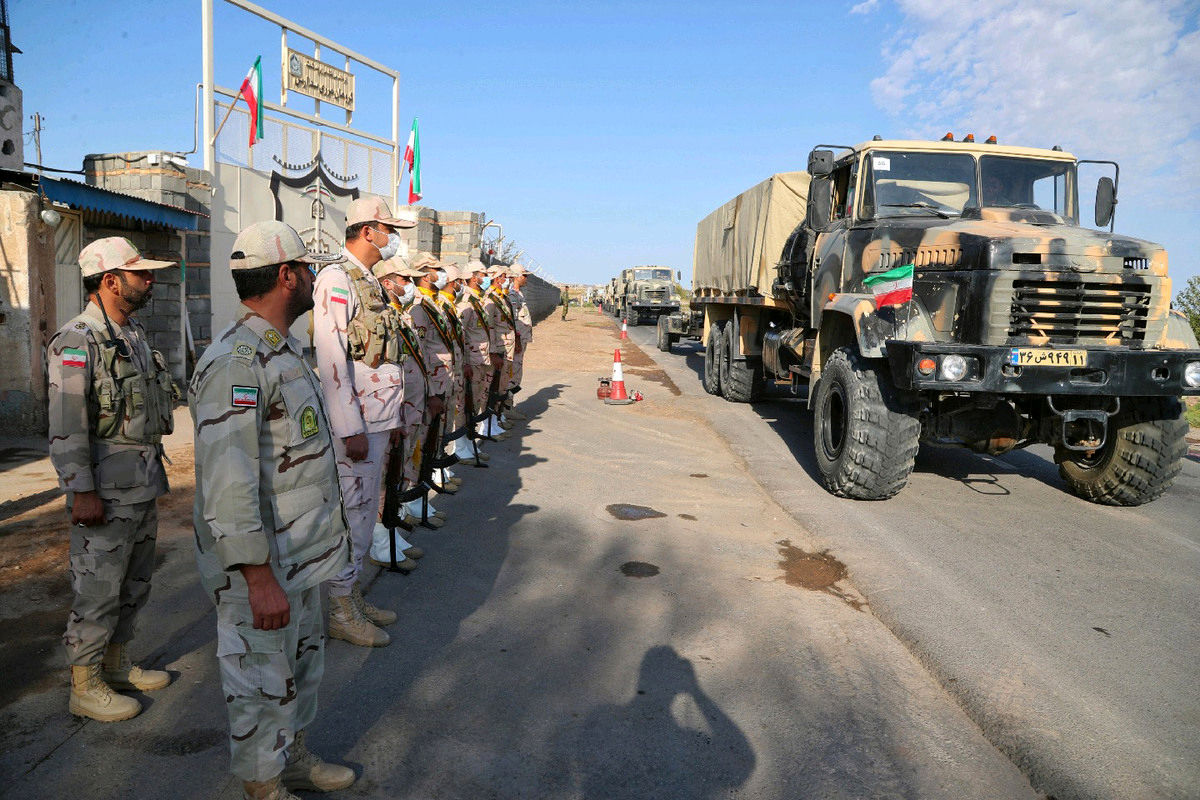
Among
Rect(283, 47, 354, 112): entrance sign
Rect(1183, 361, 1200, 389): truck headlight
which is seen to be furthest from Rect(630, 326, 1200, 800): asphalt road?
Rect(283, 47, 354, 112): entrance sign

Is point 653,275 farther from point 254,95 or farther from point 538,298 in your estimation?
point 254,95

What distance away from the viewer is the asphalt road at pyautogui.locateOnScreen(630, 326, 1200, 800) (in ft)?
9.89

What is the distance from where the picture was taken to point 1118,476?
21.1ft

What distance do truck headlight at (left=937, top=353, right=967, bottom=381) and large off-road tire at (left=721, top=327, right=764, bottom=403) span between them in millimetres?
6835

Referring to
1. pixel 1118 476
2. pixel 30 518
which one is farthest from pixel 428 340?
pixel 1118 476

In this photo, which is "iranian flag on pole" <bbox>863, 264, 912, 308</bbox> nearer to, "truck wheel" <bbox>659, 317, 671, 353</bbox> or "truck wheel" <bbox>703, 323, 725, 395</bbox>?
"truck wheel" <bbox>703, 323, 725, 395</bbox>

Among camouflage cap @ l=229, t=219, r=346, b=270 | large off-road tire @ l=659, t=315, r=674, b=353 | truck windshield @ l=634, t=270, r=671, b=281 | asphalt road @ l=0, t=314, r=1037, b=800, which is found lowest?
asphalt road @ l=0, t=314, r=1037, b=800

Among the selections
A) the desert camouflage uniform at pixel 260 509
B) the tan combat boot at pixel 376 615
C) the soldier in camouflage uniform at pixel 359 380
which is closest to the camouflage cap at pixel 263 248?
the desert camouflage uniform at pixel 260 509

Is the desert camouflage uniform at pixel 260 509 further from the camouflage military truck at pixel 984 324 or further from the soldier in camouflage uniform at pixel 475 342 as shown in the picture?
the soldier in camouflage uniform at pixel 475 342

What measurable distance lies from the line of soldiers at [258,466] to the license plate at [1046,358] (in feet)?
13.1

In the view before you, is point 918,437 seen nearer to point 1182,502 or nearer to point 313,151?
point 1182,502

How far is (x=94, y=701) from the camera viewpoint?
3.00 m

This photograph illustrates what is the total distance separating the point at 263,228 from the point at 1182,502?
7.50m

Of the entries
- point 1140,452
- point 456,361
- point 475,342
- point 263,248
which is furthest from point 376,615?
point 1140,452
